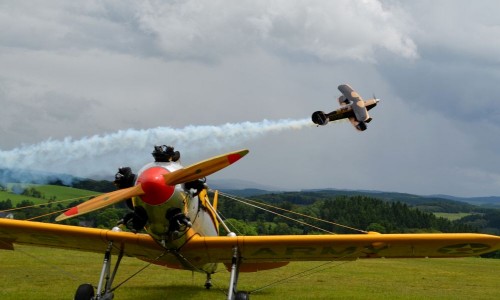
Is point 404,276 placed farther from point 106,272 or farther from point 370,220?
point 370,220

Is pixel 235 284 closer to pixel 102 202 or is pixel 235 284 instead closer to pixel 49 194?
pixel 102 202

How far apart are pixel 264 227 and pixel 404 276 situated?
25.0 meters

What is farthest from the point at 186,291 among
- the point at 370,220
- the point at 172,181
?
the point at 370,220

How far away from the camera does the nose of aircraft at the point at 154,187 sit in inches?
387

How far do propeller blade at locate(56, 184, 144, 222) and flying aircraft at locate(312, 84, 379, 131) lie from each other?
7223 mm

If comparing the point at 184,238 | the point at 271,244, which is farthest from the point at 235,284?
the point at 184,238

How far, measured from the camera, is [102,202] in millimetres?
10266

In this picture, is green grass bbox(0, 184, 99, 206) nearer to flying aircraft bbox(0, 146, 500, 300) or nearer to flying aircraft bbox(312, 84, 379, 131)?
flying aircraft bbox(312, 84, 379, 131)

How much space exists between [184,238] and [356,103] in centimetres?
708

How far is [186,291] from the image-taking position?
48.3 ft

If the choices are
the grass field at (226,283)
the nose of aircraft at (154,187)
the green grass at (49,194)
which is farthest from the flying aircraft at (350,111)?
the green grass at (49,194)

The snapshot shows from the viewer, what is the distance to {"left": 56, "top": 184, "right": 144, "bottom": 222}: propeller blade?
981 cm

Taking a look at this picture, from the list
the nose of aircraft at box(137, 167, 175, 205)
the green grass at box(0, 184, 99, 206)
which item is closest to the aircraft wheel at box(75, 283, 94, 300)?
the nose of aircraft at box(137, 167, 175, 205)

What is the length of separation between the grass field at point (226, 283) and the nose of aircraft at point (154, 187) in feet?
13.7
